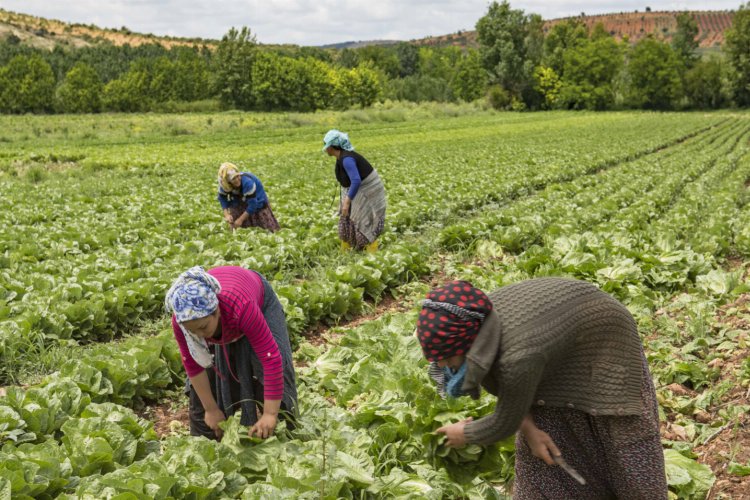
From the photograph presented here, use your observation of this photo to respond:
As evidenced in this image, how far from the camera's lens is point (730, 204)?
12242 mm

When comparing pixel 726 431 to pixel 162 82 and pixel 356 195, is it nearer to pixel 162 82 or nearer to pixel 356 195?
pixel 356 195

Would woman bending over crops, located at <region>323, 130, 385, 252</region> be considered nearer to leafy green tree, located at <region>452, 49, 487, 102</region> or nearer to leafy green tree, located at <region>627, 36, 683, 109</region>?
leafy green tree, located at <region>627, 36, 683, 109</region>

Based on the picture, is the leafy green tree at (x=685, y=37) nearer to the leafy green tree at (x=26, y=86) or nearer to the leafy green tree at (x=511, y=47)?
the leafy green tree at (x=511, y=47)

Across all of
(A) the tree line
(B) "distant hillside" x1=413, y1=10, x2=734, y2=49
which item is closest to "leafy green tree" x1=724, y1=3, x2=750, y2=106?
(A) the tree line

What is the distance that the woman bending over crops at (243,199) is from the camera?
25.7 ft

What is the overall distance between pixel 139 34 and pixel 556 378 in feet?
561

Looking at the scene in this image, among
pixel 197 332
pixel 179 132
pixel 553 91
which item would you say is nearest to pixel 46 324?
pixel 197 332

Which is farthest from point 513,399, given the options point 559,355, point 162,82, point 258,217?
point 162,82

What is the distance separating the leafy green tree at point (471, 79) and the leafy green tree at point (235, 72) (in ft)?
89.5

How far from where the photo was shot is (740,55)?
6588cm

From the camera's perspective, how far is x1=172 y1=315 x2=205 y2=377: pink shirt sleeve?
10.8ft

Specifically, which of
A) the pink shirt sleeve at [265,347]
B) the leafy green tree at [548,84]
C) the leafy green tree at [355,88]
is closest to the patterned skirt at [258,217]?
the pink shirt sleeve at [265,347]

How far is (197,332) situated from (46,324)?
12.3 feet

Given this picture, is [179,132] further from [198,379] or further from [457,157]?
[198,379]
